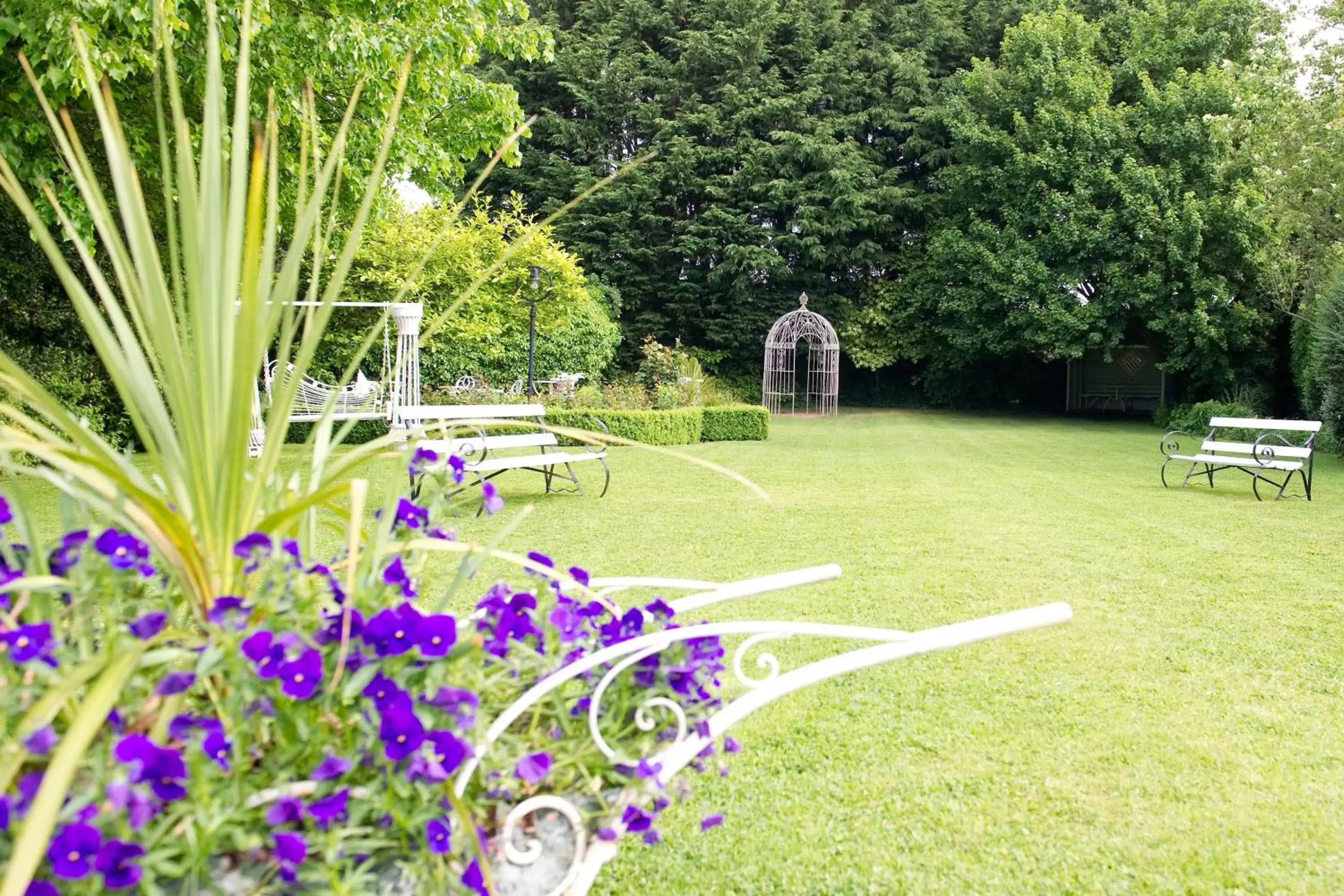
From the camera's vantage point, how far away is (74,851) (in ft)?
2.62

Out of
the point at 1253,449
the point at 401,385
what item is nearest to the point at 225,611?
the point at 1253,449

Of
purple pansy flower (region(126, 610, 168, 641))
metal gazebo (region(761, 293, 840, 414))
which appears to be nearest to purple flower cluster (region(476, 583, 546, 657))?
purple pansy flower (region(126, 610, 168, 641))

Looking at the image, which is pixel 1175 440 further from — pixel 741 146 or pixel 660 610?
pixel 660 610

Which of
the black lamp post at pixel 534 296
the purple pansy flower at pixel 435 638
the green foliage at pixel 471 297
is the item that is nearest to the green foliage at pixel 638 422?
the black lamp post at pixel 534 296

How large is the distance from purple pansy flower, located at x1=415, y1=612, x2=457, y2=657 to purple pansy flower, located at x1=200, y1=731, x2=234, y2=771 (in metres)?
0.21

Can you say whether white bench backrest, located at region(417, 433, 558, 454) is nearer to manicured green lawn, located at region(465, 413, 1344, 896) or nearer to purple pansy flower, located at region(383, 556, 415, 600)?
manicured green lawn, located at region(465, 413, 1344, 896)

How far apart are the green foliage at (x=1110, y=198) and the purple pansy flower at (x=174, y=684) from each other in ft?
54.4

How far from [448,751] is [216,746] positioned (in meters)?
0.22

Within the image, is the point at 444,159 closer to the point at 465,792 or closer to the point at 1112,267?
the point at 465,792

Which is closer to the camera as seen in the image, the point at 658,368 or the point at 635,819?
the point at 635,819

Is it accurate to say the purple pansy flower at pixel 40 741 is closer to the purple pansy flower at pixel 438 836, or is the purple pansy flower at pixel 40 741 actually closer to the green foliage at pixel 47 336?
the purple pansy flower at pixel 438 836

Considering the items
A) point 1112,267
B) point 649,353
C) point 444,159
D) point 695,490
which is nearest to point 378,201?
point 444,159

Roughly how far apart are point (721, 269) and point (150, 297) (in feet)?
68.5

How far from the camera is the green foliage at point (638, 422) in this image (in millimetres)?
11414
